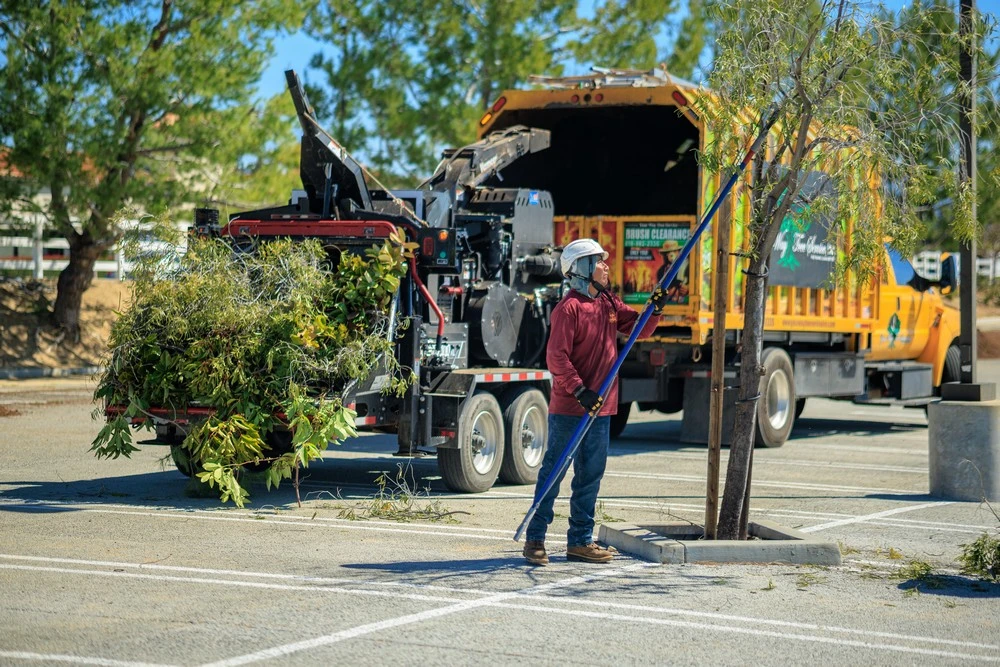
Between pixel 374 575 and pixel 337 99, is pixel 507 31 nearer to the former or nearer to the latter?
pixel 337 99

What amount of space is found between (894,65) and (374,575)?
4.68 meters

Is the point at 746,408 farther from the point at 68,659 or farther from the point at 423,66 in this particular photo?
the point at 423,66

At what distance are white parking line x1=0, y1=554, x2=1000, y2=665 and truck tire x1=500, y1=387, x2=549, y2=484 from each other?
4303 mm

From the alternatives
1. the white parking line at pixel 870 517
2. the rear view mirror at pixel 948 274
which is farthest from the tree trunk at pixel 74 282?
the white parking line at pixel 870 517

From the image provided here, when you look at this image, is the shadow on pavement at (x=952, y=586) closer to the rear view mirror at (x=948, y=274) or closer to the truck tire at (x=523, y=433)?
the truck tire at (x=523, y=433)

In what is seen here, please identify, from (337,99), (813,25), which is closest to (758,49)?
(813,25)

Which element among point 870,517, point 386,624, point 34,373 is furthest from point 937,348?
point 34,373

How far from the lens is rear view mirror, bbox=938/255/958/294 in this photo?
63.6 ft

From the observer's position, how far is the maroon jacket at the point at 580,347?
8.70m

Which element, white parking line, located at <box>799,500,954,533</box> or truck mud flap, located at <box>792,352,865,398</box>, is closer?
white parking line, located at <box>799,500,954,533</box>

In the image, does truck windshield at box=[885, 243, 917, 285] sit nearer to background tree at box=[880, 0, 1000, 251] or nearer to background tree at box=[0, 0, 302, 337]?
background tree at box=[880, 0, 1000, 251]

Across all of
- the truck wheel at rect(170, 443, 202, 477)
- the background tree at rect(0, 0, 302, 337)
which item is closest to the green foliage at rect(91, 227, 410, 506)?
the truck wheel at rect(170, 443, 202, 477)

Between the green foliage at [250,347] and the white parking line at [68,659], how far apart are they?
14.5 feet

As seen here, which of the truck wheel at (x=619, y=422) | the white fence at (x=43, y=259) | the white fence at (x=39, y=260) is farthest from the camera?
the white fence at (x=43, y=259)
